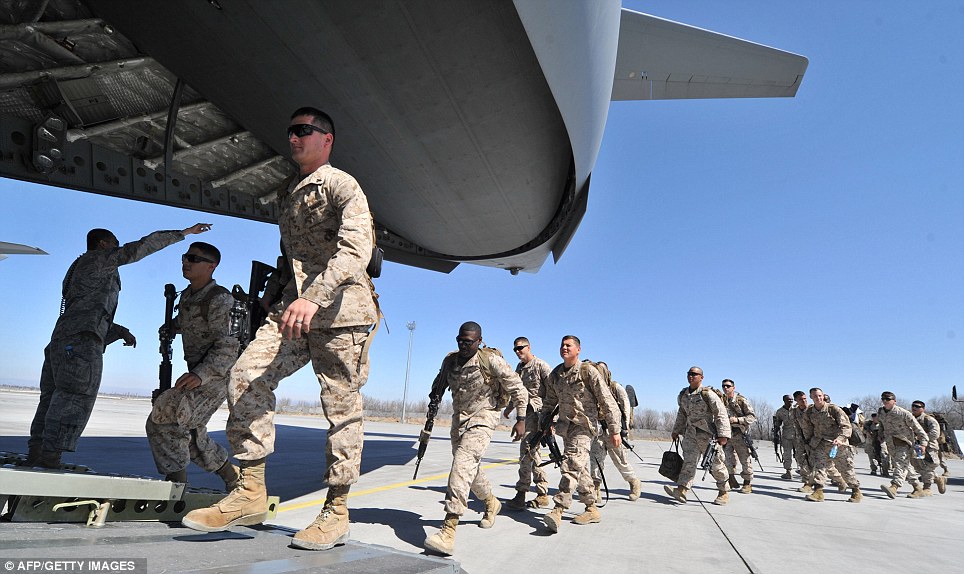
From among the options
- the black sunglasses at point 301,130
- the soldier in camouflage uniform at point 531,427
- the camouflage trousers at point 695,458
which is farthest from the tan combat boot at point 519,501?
the black sunglasses at point 301,130

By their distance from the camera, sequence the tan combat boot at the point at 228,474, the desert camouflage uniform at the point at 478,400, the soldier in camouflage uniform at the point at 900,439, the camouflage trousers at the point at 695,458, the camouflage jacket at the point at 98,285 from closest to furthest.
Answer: the tan combat boot at the point at 228,474 → the camouflage jacket at the point at 98,285 → the desert camouflage uniform at the point at 478,400 → the camouflage trousers at the point at 695,458 → the soldier in camouflage uniform at the point at 900,439

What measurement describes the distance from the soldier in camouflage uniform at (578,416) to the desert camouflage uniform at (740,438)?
15.6 feet

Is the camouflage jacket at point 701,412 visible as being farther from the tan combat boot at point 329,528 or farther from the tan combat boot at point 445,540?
the tan combat boot at point 329,528

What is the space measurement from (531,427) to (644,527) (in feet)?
6.90

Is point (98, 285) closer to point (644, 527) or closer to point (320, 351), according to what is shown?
point (320, 351)

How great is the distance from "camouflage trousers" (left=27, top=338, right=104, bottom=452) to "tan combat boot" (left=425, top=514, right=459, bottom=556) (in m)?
2.72

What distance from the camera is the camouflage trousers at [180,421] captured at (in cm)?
360

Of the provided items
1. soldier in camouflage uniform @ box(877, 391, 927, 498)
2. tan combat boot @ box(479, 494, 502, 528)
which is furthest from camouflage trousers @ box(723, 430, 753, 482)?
tan combat boot @ box(479, 494, 502, 528)

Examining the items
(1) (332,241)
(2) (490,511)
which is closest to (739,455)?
(2) (490,511)

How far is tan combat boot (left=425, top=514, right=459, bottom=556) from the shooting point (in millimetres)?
3564

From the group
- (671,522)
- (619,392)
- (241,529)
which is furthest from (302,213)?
(619,392)

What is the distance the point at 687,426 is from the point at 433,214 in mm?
4745

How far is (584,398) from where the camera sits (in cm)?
556

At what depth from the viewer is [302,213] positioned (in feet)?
8.88
